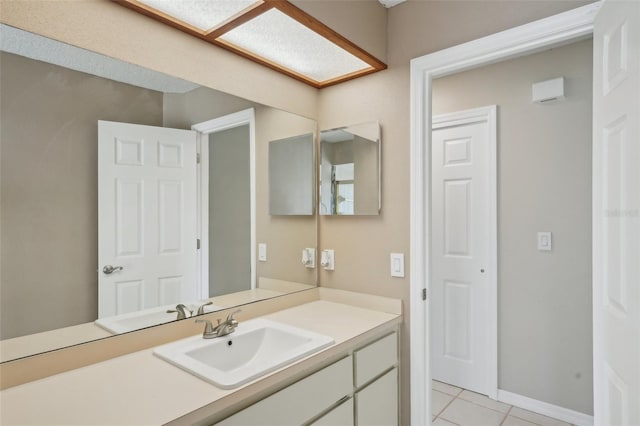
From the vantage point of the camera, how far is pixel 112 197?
128 centimetres

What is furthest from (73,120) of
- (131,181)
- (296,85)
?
(296,85)

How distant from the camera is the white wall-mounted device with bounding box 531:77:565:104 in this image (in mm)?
2264

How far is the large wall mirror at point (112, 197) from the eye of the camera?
1.06 metres

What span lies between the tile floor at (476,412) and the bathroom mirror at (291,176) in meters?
1.69

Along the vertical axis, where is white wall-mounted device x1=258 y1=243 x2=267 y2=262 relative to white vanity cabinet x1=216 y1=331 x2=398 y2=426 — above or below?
above

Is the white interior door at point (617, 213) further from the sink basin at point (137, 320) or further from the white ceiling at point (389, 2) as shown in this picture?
the sink basin at point (137, 320)

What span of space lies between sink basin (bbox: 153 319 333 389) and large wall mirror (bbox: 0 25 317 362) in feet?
0.57

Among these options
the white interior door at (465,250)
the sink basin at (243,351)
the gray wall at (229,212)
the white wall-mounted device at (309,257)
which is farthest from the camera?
the white interior door at (465,250)

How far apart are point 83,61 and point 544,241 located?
2.75 metres

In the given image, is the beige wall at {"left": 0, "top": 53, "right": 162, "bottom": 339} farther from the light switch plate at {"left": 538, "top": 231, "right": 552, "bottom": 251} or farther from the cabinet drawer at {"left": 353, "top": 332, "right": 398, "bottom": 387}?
the light switch plate at {"left": 538, "top": 231, "right": 552, "bottom": 251}

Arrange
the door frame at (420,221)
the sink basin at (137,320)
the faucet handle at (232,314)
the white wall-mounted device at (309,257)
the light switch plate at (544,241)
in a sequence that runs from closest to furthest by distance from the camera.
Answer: the sink basin at (137,320) < the faucet handle at (232,314) < the door frame at (420,221) < the white wall-mounted device at (309,257) < the light switch plate at (544,241)

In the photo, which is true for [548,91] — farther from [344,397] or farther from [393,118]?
[344,397]

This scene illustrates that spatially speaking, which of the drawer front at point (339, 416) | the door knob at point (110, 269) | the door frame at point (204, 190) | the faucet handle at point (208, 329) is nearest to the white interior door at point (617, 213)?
the drawer front at point (339, 416)

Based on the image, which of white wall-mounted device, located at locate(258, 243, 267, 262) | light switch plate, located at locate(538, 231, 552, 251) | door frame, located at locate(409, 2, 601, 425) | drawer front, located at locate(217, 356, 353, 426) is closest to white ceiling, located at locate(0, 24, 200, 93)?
Answer: white wall-mounted device, located at locate(258, 243, 267, 262)
